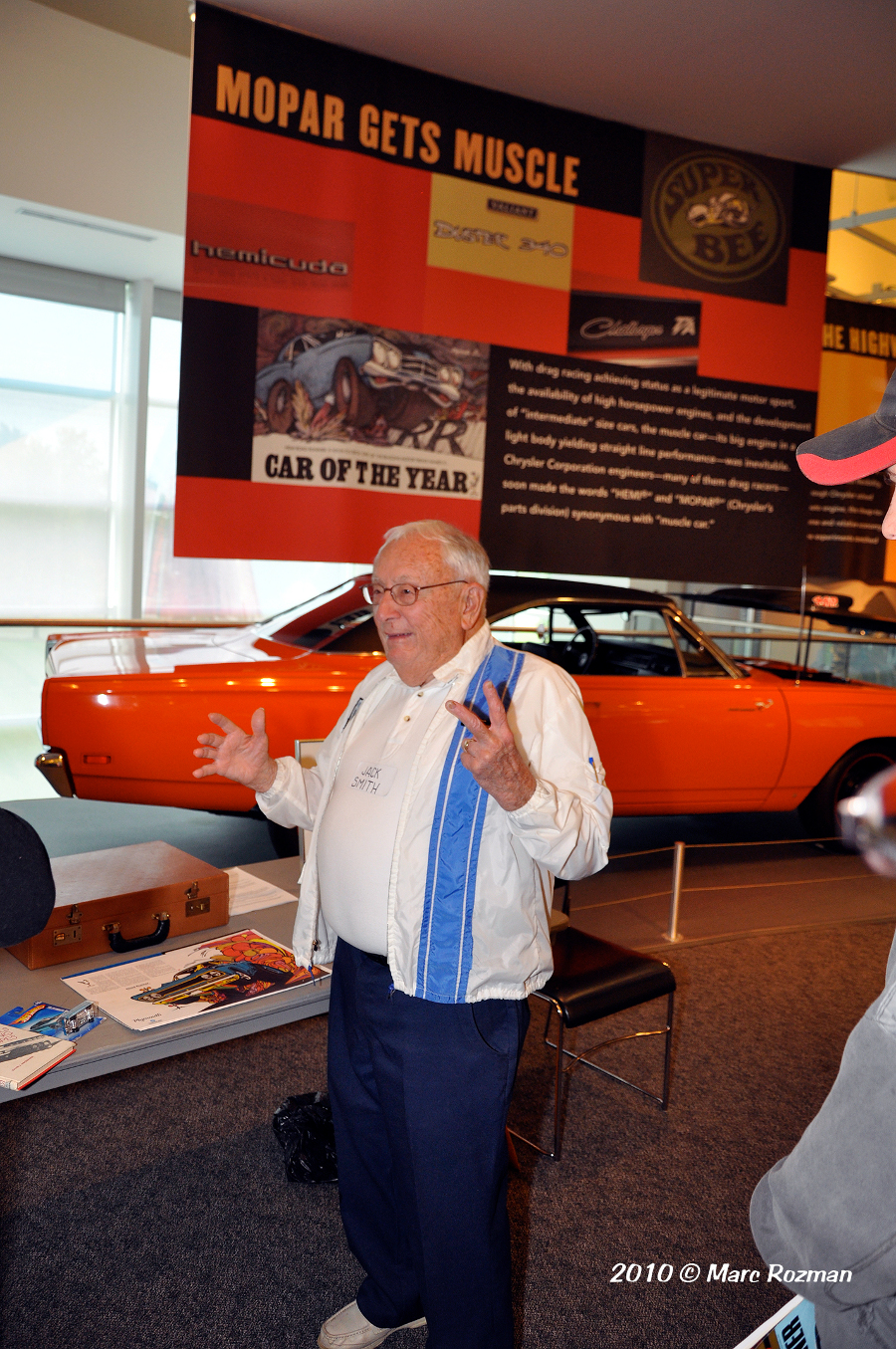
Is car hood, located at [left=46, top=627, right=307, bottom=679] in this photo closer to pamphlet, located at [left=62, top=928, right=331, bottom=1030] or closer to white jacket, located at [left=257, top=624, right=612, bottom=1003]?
pamphlet, located at [left=62, top=928, right=331, bottom=1030]

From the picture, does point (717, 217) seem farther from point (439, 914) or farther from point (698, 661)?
point (439, 914)

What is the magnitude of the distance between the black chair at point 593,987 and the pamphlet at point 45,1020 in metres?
1.24

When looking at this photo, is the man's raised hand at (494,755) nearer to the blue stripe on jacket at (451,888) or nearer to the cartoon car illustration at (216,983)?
the blue stripe on jacket at (451,888)

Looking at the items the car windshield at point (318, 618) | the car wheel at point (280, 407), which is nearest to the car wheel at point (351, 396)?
the car wheel at point (280, 407)

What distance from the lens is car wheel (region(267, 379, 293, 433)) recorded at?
15.6 ft

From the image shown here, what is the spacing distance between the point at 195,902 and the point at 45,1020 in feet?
1.81

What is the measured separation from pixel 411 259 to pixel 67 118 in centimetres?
390

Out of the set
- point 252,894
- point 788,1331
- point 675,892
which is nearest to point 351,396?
point 675,892

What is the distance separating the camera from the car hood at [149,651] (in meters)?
4.11

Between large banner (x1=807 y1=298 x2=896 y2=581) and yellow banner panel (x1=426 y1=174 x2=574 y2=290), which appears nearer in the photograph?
yellow banner panel (x1=426 y1=174 x2=574 y2=290)

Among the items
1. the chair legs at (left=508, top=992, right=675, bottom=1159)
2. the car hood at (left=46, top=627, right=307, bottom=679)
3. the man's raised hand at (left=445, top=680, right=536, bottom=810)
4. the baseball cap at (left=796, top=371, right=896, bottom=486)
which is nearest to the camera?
the baseball cap at (left=796, top=371, right=896, bottom=486)

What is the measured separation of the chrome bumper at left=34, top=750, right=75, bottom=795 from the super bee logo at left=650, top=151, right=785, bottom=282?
4230 mm

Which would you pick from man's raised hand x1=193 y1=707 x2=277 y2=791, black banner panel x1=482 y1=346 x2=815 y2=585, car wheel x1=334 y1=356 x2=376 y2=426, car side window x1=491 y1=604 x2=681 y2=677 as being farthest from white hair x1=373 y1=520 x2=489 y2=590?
black banner panel x1=482 y1=346 x2=815 y2=585

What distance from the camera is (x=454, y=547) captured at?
1990 mm
